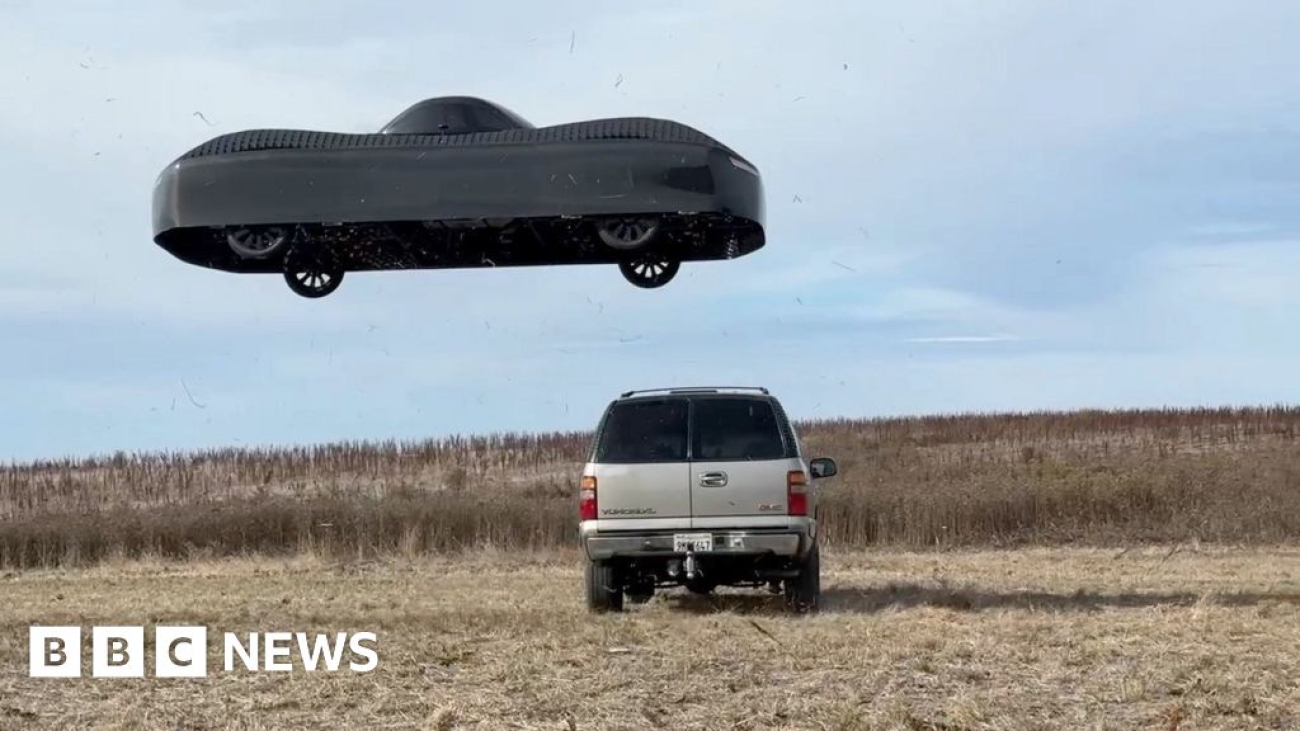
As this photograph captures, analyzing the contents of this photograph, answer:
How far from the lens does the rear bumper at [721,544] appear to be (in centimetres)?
1298

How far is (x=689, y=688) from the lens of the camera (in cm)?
937

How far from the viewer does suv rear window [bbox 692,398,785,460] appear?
43.4 ft

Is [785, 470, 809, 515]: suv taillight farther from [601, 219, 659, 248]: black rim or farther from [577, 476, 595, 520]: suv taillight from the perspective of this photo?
[601, 219, 659, 248]: black rim

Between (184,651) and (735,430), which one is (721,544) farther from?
(184,651)

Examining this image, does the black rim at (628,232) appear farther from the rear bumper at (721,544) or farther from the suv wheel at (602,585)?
the suv wheel at (602,585)

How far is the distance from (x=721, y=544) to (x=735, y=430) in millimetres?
987

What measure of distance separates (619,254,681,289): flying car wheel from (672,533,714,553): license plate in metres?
2.08

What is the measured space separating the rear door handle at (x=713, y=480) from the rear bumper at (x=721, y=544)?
38cm

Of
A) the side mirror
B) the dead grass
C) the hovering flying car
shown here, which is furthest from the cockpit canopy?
the dead grass

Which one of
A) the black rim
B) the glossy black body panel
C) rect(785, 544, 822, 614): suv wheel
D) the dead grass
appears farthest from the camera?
the dead grass

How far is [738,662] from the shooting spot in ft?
33.4

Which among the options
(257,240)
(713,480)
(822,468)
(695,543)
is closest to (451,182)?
(257,240)

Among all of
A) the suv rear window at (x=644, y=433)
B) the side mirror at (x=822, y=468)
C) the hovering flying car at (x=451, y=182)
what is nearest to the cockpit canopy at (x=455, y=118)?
the hovering flying car at (x=451, y=182)

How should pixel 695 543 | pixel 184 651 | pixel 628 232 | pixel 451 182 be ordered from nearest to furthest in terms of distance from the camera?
pixel 184 651 < pixel 451 182 < pixel 628 232 < pixel 695 543
